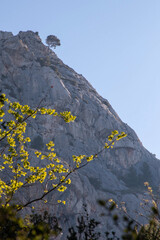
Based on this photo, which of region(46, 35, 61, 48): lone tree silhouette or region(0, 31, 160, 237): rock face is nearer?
region(0, 31, 160, 237): rock face

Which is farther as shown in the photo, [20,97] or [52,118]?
[20,97]

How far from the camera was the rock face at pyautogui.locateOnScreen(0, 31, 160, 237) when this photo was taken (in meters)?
72.9

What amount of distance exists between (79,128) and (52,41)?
6016 cm

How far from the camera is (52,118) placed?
257 feet

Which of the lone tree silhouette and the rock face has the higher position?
the lone tree silhouette

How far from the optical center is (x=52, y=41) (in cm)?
12600

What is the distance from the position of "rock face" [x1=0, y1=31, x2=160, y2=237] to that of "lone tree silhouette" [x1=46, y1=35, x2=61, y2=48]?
24401 mm

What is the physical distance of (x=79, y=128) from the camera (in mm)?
82688

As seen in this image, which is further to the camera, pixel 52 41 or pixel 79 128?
pixel 52 41

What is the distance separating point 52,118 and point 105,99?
36.7m

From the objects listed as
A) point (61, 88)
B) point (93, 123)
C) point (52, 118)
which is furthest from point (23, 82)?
point (93, 123)

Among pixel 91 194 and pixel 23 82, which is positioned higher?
pixel 23 82

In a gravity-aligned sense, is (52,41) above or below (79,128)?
above

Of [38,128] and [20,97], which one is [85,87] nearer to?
[20,97]
